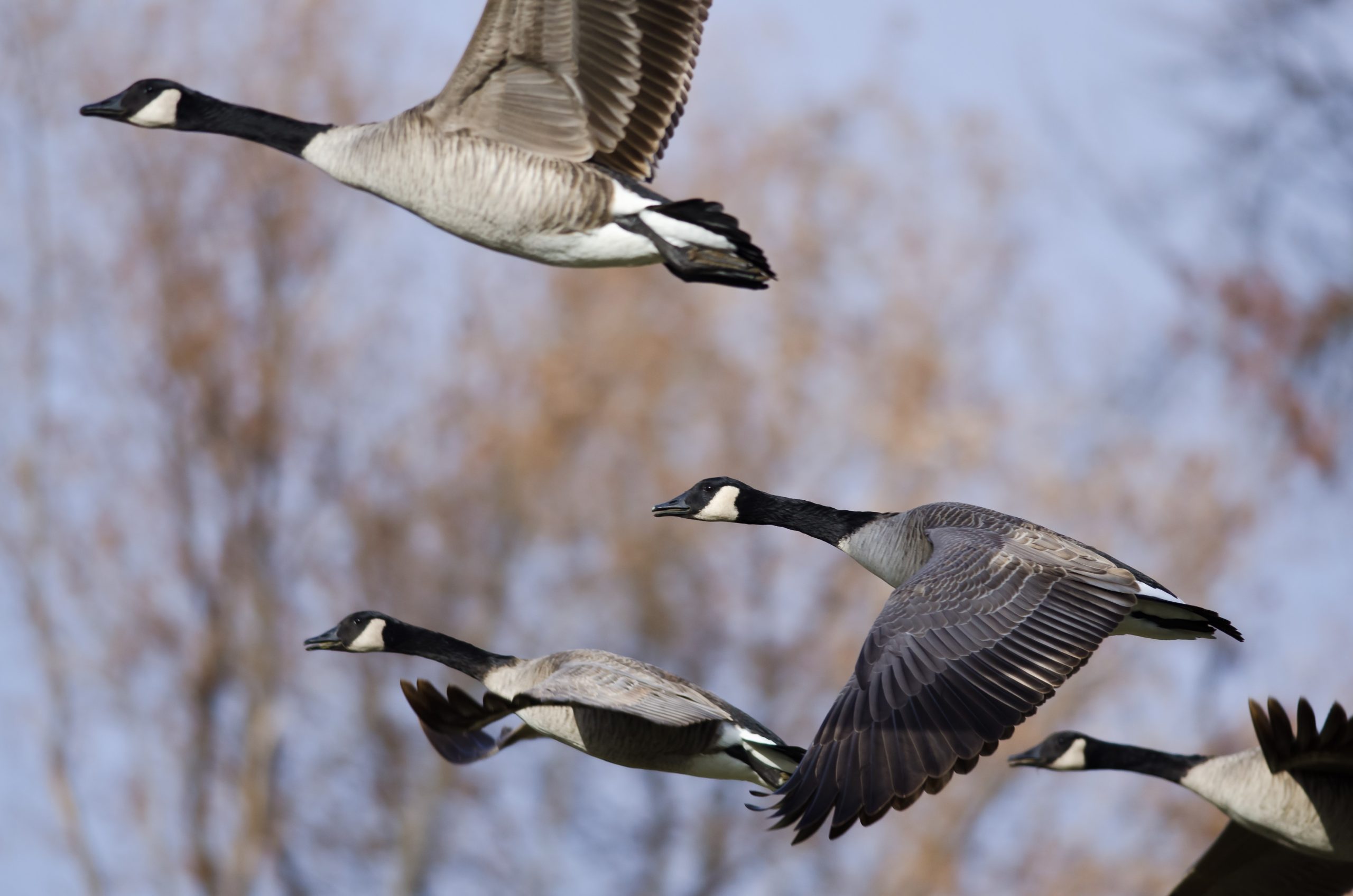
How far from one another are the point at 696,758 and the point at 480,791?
46.6 feet

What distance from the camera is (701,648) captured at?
771 inches

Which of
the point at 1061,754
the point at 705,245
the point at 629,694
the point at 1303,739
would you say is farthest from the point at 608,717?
the point at 1061,754

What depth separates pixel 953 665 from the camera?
17.2ft

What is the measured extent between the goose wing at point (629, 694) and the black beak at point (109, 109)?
9.70ft

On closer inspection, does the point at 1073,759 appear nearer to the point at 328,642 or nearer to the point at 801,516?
the point at 801,516

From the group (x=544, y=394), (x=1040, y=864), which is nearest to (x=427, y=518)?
(x=544, y=394)

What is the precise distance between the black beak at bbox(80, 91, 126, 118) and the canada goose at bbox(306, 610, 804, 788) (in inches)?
103

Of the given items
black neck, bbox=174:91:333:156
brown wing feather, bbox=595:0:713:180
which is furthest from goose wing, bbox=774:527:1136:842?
black neck, bbox=174:91:333:156

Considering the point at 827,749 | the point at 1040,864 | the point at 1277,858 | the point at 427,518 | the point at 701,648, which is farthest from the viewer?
the point at 427,518

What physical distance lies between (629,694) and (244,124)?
2.84 meters

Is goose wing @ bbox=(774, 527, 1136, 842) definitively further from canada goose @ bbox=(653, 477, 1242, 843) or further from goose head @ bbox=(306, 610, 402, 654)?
goose head @ bbox=(306, 610, 402, 654)

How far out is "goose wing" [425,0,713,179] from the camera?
20.6ft

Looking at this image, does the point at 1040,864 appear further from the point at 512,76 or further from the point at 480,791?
the point at 512,76

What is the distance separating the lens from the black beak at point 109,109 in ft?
23.2
